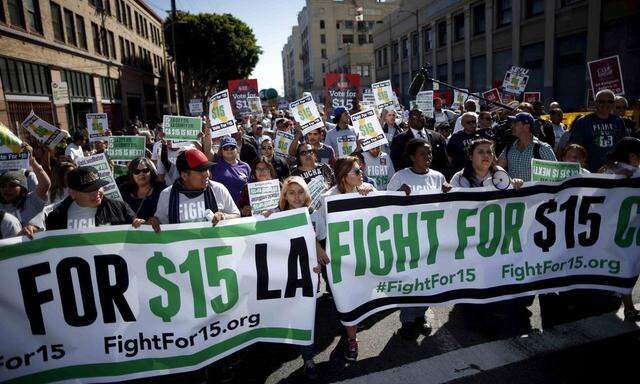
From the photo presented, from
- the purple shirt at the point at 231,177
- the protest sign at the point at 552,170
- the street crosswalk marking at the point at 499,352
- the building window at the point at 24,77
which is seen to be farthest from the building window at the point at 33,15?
the street crosswalk marking at the point at 499,352

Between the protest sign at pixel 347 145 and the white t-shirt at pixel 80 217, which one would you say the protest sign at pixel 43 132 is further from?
the protest sign at pixel 347 145

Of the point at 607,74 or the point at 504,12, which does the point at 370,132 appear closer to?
the point at 607,74

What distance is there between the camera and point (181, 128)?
20.6ft

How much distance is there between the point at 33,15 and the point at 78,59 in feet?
15.4

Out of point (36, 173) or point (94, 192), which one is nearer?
point (94, 192)

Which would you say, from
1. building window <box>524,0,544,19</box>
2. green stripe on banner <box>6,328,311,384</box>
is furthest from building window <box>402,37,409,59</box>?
green stripe on banner <box>6,328,311,384</box>

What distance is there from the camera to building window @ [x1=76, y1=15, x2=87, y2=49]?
85.1 ft

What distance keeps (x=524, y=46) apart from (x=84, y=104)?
88.5ft

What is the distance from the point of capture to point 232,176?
17.1 ft

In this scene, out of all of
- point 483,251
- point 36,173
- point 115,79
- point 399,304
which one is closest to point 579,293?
point 483,251

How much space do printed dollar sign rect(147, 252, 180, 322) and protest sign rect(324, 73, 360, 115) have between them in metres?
9.32

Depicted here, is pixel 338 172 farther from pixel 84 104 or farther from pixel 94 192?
pixel 84 104

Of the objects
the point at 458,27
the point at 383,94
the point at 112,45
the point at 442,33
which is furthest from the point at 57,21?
the point at 442,33

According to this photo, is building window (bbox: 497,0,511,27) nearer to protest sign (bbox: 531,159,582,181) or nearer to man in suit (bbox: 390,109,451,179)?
man in suit (bbox: 390,109,451,179)
